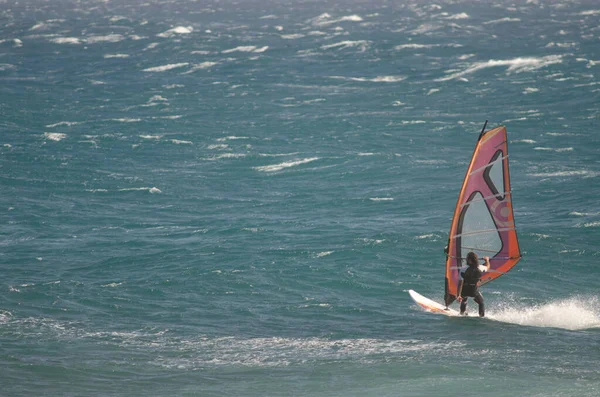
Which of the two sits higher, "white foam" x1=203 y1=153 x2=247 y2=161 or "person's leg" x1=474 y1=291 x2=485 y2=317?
"person's leg" x1=474 y1=291 x2=485 y2=317

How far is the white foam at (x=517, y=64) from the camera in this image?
86250mm

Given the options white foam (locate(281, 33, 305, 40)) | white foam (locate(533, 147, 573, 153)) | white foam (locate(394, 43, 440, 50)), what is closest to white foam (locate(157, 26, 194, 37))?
white foam (locate(281, 33, 305, 40))

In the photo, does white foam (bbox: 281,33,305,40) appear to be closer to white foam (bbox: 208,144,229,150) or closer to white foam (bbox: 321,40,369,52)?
white foam (bbox: 321,40,369,52)

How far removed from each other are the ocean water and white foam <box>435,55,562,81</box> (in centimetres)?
39

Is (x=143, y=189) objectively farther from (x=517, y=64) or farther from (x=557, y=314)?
(x=517, y=64)

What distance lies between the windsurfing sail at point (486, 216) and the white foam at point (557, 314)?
233 cm

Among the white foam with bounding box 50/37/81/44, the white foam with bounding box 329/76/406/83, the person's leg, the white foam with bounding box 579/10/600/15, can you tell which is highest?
the person's leg

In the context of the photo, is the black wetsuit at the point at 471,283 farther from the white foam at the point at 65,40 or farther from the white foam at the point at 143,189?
the white foam at the point at 65,40

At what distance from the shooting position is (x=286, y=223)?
138 ft

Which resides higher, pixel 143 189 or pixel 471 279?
pixel 471 279

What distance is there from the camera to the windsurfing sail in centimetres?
2544

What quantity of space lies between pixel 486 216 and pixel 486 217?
33 millimetres

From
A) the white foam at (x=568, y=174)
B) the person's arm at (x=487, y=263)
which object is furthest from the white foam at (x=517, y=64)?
the person's arm at (x=487, y=263)

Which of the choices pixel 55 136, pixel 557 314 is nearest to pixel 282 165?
pixel 55 136
